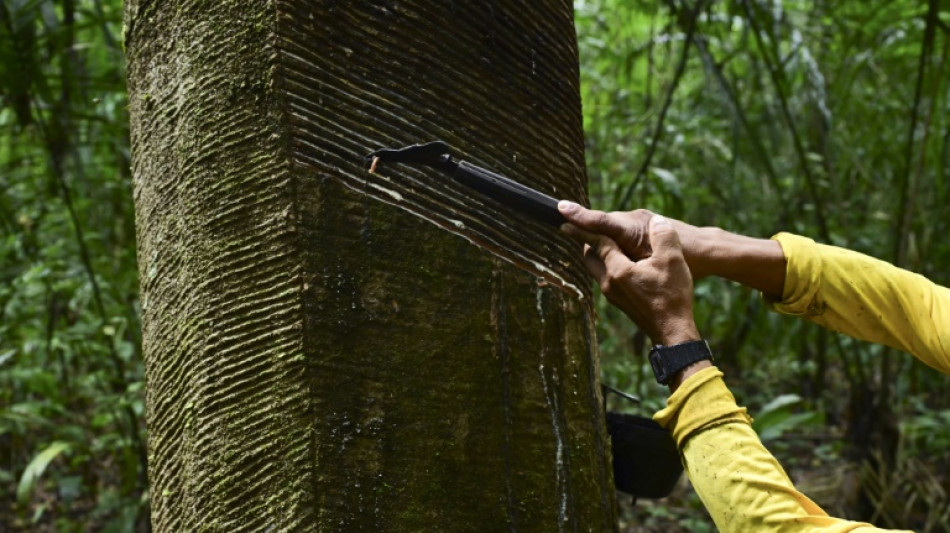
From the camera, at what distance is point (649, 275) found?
4.27ft

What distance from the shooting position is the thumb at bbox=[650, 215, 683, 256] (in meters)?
1.32

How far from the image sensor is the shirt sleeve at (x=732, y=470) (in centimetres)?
122

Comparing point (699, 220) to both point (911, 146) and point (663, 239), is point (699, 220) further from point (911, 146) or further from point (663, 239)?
point (663, 239)

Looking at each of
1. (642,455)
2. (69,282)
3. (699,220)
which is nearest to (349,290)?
(642,455)

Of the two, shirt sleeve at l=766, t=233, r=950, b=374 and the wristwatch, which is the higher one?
shirt sleeve at l=766, t=233, r=950, b=374

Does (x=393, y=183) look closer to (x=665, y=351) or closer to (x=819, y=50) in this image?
(x=665, y=351)

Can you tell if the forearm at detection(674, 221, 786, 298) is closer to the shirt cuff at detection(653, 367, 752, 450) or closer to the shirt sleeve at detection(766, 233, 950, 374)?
the shirt sleeve at detection(766, 233, 950, 374)

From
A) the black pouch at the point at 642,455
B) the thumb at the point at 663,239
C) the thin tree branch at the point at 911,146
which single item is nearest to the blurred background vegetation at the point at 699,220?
the thin tree branch at the point at 911,146

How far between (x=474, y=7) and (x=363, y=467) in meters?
0.70

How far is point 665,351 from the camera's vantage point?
4.22 ft

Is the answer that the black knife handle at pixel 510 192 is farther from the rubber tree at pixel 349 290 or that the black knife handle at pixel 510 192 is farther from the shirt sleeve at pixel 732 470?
the shirt sleeve at pixel 732 470

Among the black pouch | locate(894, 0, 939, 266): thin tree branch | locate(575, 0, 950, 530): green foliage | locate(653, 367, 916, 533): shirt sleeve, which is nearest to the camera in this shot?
locate(653, 367, 916, 533): shirt sleeve

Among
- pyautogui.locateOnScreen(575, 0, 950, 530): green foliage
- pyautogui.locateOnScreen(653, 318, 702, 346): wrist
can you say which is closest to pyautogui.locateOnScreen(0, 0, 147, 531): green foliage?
pyautogui.locateOnScreen(653, 318, 702, 346): wrist

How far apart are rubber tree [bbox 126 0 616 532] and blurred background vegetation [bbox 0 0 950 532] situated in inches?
85.0
